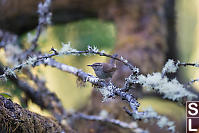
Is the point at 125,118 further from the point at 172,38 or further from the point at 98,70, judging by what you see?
the point at 172,38

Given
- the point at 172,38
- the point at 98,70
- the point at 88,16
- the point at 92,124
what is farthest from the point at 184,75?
the point at 98,70

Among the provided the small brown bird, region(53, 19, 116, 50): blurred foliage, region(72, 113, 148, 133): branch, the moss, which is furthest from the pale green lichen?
region(53, 19, 116, 50): blurred foliage

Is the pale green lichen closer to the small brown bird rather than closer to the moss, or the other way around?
the small brown bird

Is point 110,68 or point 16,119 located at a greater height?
point 110,68

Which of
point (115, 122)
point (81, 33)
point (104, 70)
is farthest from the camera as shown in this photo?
point (81, 33)

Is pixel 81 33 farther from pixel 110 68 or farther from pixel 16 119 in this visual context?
pixel 16 119

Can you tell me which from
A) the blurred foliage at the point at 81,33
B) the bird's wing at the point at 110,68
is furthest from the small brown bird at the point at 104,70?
the blurred foliage at the point at 81,33

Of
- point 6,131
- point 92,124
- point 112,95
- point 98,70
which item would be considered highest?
point 92,124

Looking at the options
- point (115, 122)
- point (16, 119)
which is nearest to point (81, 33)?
point (115, 122)
